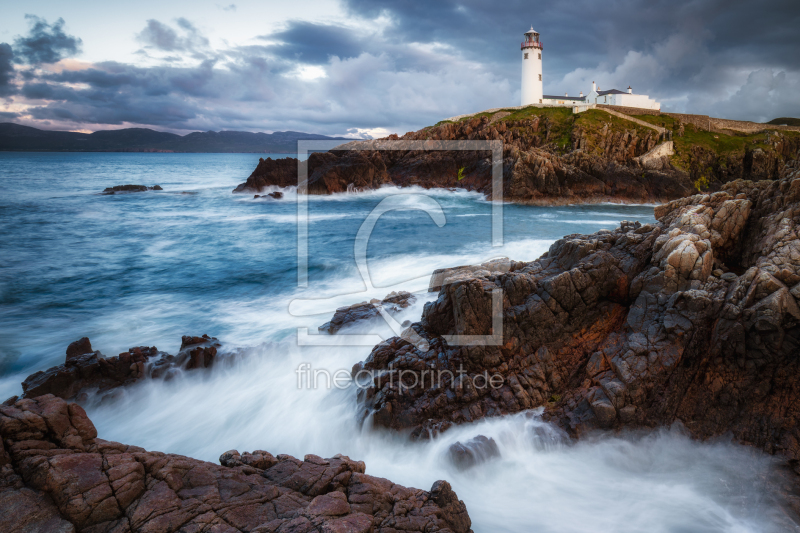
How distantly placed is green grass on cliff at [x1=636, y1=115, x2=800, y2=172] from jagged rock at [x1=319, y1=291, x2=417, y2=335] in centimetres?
4282

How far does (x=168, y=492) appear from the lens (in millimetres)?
4465

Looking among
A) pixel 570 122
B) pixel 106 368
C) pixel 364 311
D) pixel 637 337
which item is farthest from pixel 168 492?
pixel 570 122

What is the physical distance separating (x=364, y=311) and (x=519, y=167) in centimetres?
3141

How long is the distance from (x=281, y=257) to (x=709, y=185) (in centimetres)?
4281

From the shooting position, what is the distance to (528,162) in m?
39.2

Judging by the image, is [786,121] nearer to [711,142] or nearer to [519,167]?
[711,142]

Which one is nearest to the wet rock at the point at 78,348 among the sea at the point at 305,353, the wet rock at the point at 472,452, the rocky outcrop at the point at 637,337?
the sea at the point at 305,353

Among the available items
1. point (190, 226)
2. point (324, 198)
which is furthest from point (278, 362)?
point (324, 198)

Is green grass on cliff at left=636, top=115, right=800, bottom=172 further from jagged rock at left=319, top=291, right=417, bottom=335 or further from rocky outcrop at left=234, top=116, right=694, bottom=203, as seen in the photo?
jagged rock at left=319, top=291, right=417, bottom=335

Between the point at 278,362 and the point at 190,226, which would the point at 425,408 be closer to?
the point at 278,362

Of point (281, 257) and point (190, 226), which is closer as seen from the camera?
point (281, 257)

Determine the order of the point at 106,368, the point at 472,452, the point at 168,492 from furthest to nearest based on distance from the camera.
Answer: the point at 106,368
the point at 472,452
the point at 168,492

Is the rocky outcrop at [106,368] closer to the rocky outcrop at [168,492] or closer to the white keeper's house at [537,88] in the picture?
the rocky outcrop at [168,492]

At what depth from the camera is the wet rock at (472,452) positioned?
7324 mm
